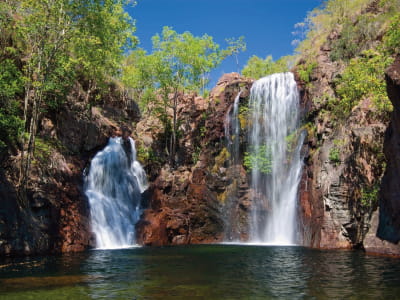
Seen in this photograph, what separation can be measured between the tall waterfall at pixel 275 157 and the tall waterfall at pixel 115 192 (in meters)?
9.50

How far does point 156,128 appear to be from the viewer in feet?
128

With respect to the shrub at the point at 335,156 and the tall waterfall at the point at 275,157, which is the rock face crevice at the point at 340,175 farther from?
the tall waterfall at the point at 275,157

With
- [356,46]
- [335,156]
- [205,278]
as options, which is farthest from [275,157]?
[205,278]

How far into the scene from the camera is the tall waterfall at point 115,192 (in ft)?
83.5

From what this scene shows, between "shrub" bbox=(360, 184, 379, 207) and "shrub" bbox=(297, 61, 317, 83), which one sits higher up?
"shrub" bbox=(297, 61, 317, 83)

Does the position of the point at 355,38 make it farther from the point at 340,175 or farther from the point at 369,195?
the point at 369,195

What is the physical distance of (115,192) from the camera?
2844 centimetres

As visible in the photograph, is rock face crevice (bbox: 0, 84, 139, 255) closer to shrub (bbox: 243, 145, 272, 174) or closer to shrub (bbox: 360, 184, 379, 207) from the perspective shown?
shrub (bbox: 243, 145, 272, 174)

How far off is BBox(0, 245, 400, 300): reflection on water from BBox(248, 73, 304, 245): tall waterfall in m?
10.6

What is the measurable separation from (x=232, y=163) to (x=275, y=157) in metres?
4.12

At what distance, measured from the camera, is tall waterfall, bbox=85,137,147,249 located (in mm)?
25438

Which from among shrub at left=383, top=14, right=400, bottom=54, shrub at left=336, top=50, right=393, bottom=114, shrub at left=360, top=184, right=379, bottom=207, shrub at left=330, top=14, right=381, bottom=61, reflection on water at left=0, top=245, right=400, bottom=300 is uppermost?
shrub at left=330, top=14, right=381, bottom=61

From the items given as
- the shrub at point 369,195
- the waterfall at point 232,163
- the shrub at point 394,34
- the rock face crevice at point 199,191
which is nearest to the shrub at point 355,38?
the shrub at point 394,34

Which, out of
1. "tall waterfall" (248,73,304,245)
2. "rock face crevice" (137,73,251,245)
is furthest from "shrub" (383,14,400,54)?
"rock face crevice" (137,73,251,245)
